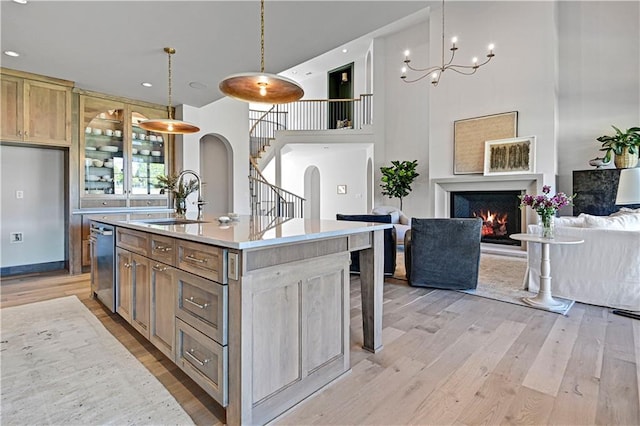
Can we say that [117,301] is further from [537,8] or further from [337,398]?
[537,8]

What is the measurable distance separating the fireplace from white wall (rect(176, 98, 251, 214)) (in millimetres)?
4457

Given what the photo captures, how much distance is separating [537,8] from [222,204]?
6.99 m

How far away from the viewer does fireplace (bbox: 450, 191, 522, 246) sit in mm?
6426

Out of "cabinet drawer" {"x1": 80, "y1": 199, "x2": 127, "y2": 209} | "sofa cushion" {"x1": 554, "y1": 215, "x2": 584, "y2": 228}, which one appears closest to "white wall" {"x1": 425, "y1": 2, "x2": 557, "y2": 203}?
"sofa cushion" {"x1": 554, "y1": 215, "x2": 584, "y2": 228}

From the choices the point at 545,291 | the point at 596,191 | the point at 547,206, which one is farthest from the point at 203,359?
the point at 596,191

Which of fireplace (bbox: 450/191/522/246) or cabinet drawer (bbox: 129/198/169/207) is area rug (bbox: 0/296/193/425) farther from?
fireplace (bbox: 450/191/522/246)

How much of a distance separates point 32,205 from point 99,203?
0.82 meters

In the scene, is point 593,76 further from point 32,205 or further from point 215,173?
point 32,205

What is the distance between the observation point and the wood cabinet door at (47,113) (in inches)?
167

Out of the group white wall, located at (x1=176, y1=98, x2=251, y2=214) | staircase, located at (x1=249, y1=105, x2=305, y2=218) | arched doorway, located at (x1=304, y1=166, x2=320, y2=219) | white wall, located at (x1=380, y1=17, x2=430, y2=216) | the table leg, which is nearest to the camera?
the table leg

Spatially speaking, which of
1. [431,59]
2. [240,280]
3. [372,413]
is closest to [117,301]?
[240,280]

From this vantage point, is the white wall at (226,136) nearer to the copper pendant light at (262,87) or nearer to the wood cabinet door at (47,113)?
the wood cabinet door at (47,113)

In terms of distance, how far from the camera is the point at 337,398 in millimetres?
1763

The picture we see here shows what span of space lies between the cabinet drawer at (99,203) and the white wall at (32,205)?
1.39 ft
